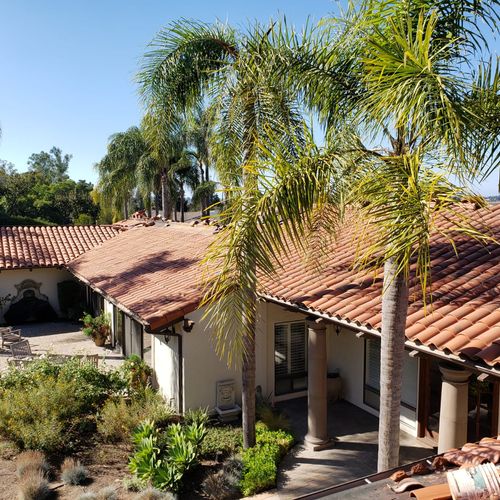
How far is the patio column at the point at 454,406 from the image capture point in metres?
6.46

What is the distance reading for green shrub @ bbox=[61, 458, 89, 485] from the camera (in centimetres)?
832

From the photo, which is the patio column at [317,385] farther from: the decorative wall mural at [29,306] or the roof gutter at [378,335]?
the decorative wall mural at [29,306]

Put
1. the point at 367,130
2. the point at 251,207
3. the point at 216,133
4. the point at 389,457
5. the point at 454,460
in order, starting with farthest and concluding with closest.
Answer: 1. the point at 216,133
2. the point at 389,457
3. the point at 367,130
4. the point at 251,207
5. the point at 454,460

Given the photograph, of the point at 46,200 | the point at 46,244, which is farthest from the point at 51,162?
the point at 46,244

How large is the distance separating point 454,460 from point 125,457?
7032mm

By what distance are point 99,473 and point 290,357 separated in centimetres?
538

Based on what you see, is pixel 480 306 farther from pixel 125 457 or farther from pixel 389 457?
pixel 125 457

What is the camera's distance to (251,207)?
5191 millimetres

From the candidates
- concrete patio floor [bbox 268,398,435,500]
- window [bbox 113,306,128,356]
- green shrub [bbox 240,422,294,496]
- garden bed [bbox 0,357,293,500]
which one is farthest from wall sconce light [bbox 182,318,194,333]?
window [bbox 113,306,128,356]

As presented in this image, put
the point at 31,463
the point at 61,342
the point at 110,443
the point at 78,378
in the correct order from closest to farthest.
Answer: the point at 31,463 < the point at 110,443 < the point at 78,378 < the point at 61,342

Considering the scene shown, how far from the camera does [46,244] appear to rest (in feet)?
77.2

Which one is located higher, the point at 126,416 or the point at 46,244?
the point at 46,244

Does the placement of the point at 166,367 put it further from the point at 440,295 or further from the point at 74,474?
the point at 440,295

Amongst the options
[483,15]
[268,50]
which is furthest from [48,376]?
[483,15]
